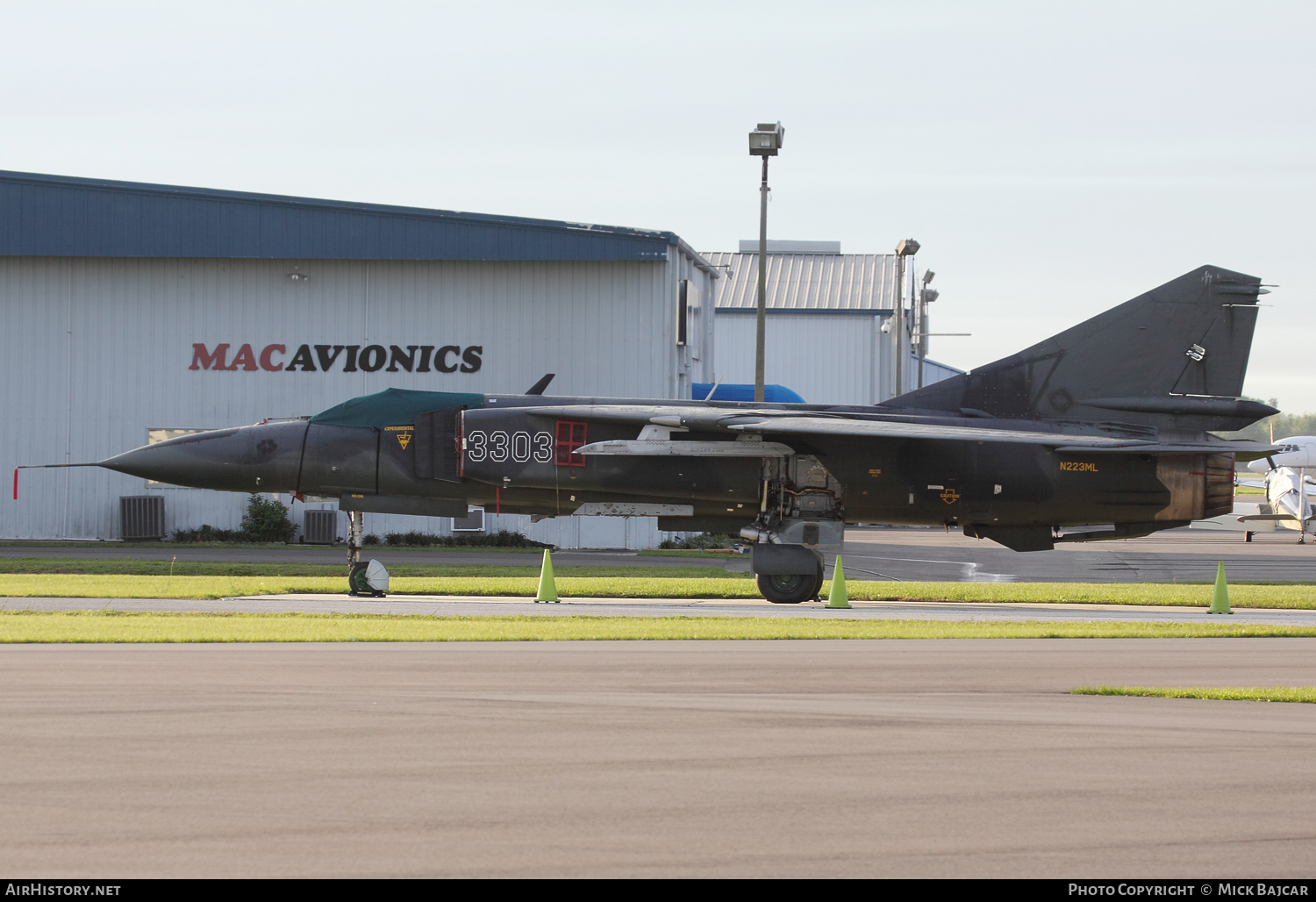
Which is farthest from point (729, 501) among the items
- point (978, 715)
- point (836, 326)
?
point (836, 326)

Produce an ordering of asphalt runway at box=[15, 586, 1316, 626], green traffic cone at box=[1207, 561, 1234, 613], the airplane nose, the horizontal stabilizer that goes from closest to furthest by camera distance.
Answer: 1. asphalt runway at box=[15, 586, 1316, 626]
2. green traffic cone at box=[1207, 561, 1234, 613]
3. the horizontal stabilizer
4. the airplane nose

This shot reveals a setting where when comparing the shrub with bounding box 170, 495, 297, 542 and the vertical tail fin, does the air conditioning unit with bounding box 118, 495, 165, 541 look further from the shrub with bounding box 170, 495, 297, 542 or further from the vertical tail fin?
the vertical tail fin

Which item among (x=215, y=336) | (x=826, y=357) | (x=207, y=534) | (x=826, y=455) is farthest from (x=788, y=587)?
(x=826, y=357)

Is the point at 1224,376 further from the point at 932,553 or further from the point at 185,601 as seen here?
the point at 185,601

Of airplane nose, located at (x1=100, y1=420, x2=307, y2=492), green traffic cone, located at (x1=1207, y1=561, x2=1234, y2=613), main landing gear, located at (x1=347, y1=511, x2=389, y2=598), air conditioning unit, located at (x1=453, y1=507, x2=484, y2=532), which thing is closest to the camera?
green traffic cone, located at (x1=1207, y1=561, x2=1234, y2=613)

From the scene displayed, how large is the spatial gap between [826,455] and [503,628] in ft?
23.3

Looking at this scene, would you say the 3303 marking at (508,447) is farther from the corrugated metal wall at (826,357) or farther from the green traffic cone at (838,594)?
the corrugated metal wall at (826,357)

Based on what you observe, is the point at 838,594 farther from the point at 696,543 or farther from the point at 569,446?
the point at 696,543

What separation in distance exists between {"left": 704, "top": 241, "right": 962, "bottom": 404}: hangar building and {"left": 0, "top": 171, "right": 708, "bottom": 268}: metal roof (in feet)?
90.2

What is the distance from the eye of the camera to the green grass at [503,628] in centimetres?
1136

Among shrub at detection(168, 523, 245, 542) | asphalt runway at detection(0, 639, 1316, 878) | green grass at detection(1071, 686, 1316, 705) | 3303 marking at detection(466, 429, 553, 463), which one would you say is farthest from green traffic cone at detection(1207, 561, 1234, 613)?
shrub at detection(168, 523, 245, 542)

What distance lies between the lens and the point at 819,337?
56.7 m

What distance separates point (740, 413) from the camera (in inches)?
698

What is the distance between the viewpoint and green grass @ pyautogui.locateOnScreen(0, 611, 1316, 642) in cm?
1136
